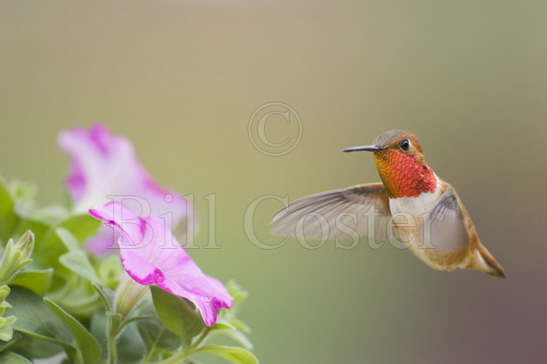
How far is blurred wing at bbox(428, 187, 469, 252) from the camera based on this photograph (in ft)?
0.92

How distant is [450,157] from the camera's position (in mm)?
1369

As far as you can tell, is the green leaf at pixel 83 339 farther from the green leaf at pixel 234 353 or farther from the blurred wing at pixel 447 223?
the blurred wing at pixel 447 223

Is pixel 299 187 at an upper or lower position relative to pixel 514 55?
lower

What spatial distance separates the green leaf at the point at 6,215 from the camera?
0.49 metres

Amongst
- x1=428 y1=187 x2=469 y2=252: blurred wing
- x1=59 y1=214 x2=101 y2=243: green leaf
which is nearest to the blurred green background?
x1=59 y1=214 x2=101 y2=243: green leaf

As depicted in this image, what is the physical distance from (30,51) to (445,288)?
1864 mm

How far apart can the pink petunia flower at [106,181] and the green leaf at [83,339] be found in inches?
8.7

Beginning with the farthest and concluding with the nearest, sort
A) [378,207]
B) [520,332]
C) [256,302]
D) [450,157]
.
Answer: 1. [520,332]
2. [256,302]
3. [450,157]
4. [378,207]

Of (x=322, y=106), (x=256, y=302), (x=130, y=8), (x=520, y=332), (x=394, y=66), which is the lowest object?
(x=520, y=332)

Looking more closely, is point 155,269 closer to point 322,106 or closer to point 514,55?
point 322,106

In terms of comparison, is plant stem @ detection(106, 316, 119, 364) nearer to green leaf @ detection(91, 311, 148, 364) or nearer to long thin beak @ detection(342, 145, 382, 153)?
green leaf @ detection(91, 311, 148, 364)

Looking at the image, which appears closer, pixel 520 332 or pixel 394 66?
pixel 520 332

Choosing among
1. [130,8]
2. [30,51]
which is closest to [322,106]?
[130,8]

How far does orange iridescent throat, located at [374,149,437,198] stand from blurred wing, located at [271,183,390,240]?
3 cm
